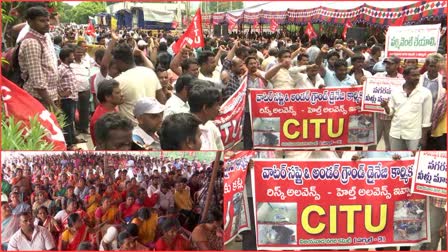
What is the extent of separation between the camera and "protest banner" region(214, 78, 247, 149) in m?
5.57

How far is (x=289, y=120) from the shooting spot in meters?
6.62

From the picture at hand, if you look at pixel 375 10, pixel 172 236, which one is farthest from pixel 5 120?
pixel 375 10

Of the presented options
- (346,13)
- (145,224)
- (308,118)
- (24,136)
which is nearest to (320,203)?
(145,224)

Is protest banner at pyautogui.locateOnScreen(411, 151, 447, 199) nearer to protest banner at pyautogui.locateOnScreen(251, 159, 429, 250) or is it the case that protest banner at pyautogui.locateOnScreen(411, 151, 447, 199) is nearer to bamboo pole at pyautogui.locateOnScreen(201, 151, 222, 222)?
protest banner at pyautogui.locateOnScreen(251, 159, 429, 250)

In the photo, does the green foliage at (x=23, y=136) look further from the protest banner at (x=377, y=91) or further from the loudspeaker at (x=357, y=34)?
the loudspeaker at (x=357, y=34)

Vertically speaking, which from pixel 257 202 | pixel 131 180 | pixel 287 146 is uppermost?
pixel 131 180

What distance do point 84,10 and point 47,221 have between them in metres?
79.1

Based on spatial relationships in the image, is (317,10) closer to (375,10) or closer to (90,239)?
(375,10)

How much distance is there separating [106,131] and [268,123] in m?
3.76

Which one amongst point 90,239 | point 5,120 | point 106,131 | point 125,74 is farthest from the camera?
point 125,74

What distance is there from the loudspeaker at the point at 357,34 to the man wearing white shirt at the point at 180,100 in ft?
46.5

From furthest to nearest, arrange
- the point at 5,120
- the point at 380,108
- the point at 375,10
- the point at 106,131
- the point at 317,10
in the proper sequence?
the point at 317,10, the point at 375,10, the point at 380,108, the point at 5,120, the point at 106,131

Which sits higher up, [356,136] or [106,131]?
[106,131]

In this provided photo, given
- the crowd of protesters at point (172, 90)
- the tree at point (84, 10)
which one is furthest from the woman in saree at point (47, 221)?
the tree at point (84, 10)
